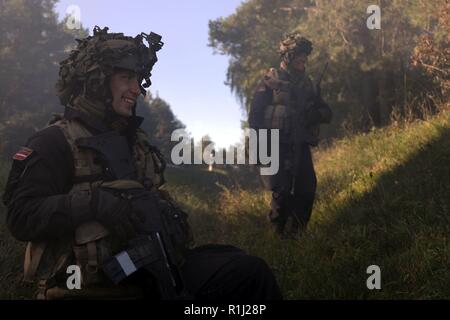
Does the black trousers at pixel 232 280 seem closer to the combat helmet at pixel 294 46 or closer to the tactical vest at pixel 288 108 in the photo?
the tactical vest at pixel 288 108

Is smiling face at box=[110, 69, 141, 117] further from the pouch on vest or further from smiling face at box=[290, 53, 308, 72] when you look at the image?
smiling face at box=[290, 53, 308, 72]

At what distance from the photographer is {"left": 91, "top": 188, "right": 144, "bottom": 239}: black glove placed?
2.18 metres

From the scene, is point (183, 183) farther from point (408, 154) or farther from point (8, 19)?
point (8, 19)

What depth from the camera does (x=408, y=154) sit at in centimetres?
638

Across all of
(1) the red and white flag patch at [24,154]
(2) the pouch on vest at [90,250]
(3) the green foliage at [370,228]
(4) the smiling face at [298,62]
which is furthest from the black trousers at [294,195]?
(1) the red and white flag patch at [24,154]

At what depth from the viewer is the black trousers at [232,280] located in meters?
2.36

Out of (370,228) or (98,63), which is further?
(370,228)

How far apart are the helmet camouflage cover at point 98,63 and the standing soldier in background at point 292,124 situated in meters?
2.67

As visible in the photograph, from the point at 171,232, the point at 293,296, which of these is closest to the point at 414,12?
the point at 293,296

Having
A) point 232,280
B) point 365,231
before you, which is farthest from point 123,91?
point 365,231

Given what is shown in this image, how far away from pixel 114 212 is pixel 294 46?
12.3 feet

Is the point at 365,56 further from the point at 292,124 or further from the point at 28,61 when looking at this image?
the point at 28,61

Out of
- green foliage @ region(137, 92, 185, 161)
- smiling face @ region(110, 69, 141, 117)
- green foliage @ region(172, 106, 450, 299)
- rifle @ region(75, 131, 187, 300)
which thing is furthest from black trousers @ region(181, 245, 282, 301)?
green foliage @ region(137, 92, 185, 161)

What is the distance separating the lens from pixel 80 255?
218 cm
